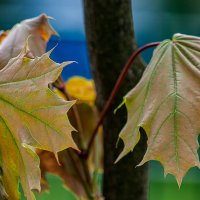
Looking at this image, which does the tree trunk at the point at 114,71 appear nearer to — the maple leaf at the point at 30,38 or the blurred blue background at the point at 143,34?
the maple leaf at the point at 30,38

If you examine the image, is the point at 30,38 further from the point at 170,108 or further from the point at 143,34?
the point at 143,34

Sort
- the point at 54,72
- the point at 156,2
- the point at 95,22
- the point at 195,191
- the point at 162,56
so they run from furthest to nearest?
the point at 156,2
the point at 195,191
the point at 95,22
the point at 162,56
the point at 54,72

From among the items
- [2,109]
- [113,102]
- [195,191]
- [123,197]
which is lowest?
[195,191]

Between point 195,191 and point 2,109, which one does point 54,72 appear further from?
point 195,191

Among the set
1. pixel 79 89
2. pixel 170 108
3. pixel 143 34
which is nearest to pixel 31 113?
pixel 170 108

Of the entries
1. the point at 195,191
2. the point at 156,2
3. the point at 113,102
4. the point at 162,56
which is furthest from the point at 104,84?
the point at 156,2

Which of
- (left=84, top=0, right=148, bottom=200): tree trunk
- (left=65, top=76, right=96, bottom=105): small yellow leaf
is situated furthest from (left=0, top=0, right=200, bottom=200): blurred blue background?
(left=84, top=0, right=148, bottom=200): tree trunk

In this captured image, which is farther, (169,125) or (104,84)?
(104,84)

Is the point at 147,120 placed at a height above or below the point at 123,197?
above
